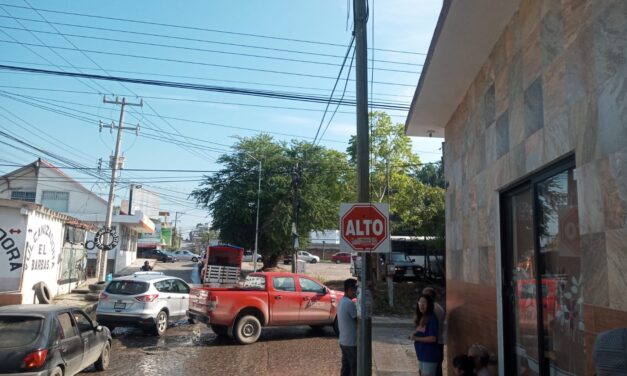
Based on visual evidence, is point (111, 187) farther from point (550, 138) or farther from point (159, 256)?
point (159, 256)

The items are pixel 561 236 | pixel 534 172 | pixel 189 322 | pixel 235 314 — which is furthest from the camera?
pixel 189 322

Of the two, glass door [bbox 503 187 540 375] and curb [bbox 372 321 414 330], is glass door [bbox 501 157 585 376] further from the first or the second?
curb [bbox 372 321 414 330]

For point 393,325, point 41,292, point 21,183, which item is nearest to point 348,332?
point 393,325

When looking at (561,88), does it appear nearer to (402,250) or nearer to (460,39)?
(460,39)

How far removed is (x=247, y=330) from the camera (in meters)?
12.7

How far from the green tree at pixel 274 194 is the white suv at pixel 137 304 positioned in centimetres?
2042

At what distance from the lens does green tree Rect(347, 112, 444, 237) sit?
2383 cm

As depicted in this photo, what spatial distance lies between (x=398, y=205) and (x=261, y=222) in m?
13.1

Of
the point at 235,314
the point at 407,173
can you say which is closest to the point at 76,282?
the point at 235,314

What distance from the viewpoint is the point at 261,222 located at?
117 feet

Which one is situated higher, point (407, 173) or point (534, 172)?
point (407, 173)

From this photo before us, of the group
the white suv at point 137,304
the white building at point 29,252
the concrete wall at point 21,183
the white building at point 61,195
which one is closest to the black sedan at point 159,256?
the white building at point 61,195

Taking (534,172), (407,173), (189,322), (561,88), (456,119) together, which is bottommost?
(189,322)

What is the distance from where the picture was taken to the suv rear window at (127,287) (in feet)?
44.4
